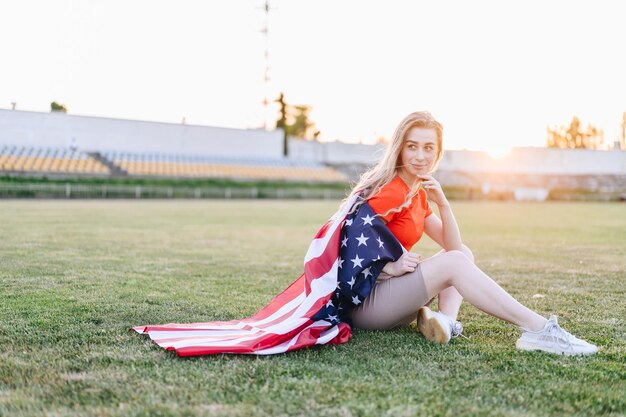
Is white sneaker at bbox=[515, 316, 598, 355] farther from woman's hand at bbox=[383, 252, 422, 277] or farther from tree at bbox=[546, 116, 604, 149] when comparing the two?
tree at bbox=[546, 116, 604, 149]

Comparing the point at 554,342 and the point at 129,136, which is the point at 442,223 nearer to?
the point at 554,342

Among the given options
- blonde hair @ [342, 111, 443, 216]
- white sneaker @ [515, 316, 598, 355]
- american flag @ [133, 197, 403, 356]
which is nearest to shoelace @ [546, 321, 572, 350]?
white sneaker @ [515, 316, 598, 355]

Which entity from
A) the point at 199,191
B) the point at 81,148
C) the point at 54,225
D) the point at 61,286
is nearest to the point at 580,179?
the point at 199,191

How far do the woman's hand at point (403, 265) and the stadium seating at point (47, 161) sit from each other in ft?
88.5

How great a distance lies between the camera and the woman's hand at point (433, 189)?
3299 mm

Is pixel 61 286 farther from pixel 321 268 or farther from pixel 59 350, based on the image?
pixel 321 268

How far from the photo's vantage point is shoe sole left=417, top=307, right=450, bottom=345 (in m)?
3.16

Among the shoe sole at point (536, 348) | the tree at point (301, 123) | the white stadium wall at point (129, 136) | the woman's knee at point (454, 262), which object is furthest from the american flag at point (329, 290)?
the tree at point (301, 123)

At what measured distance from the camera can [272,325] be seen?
3129 mm

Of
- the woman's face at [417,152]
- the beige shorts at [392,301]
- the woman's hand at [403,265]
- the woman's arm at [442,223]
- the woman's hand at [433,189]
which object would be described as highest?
the woman's face at [417,152]

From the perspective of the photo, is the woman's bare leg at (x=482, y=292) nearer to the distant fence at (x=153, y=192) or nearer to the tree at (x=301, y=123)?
the distant fence at (x=153, y=192)

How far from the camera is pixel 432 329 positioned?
3195 mm

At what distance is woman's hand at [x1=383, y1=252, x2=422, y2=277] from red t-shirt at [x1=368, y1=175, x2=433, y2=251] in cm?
18

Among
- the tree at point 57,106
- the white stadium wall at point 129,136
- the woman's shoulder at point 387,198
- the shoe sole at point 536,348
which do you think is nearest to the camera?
the shoe sole at point 536,348
